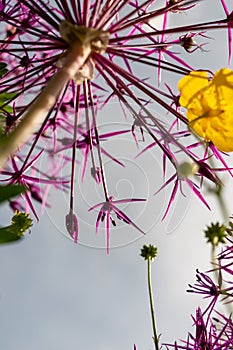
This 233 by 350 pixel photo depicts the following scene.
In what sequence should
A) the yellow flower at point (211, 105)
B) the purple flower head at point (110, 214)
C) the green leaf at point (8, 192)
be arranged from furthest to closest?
the purple flower head at point (110, 214)
the yellow flower at point (211, 105)
the green leaf at point (8, 192)

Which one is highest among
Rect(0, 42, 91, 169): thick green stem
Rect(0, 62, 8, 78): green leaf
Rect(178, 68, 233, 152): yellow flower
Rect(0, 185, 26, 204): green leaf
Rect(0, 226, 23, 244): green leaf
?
Rect(0, 62, 8, 78): green leaf

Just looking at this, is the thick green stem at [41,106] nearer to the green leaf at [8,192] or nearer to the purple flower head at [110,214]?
the green leaf at [8,192]

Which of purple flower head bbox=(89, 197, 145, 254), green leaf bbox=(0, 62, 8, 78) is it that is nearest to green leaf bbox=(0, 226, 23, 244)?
purple flower head bbox=(89, 197, 145, 254)

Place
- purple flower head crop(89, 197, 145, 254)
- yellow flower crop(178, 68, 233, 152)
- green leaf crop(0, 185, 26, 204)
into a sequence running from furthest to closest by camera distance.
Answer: purple flower head crop(89, 197, 145, 254) → yellow flower crop(178, 68, 233, 152) → green leaf crop(0, 185, 26, 204)

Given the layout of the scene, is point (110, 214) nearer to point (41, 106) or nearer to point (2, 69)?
point (2, 69)

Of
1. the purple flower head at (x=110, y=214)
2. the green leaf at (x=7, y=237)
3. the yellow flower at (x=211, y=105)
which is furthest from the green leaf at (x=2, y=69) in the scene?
the green leaf at (x=7, y=237)

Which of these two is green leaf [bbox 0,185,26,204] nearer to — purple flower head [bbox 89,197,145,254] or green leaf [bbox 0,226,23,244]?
green leaf [bbox 0,226,23,244]
